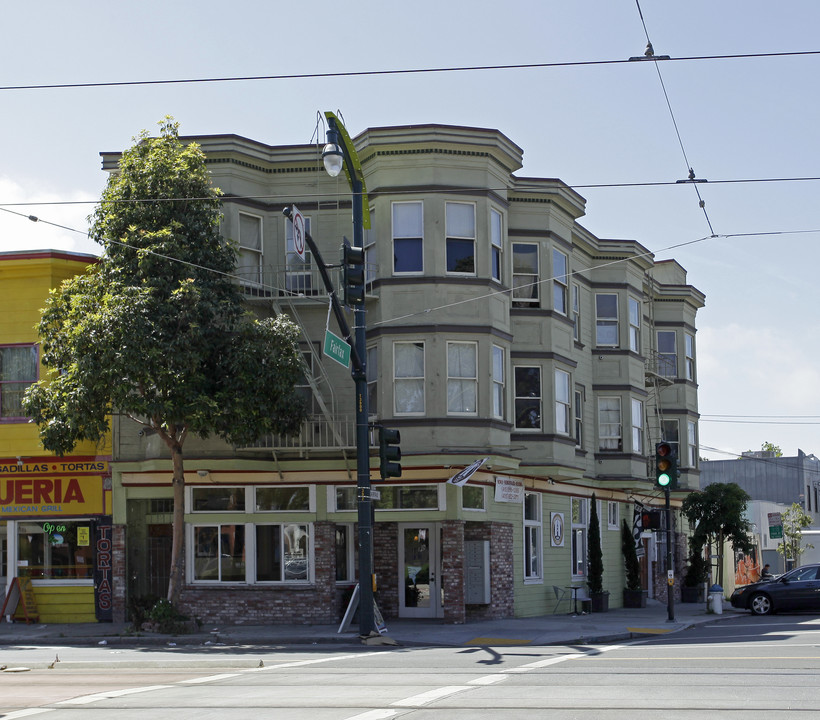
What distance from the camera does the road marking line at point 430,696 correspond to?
11.9 metres

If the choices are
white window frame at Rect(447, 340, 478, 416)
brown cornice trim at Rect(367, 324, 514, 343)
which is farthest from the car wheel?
brown cornice trim at Rect(367, 324, 514, 343)

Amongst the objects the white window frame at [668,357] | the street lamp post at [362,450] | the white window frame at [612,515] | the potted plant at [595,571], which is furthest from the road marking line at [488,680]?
the white window frame at [668,357]

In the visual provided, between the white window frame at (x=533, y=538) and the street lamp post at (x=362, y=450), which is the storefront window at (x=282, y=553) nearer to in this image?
the street lamp post at (x=362, y=450)

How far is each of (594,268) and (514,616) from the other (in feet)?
35.3

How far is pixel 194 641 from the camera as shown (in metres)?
21.6

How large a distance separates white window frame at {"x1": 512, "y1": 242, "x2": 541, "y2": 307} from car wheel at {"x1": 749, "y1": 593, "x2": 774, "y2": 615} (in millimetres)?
10016

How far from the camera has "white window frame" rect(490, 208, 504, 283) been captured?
2564 cm

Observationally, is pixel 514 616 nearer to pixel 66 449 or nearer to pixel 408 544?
pixel 408 544

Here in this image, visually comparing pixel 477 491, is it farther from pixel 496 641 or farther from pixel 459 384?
pixel 496 641

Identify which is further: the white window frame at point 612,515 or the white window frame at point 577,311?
the white window frame at point 612,515

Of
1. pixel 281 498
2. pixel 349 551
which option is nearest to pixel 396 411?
pixel 281 498

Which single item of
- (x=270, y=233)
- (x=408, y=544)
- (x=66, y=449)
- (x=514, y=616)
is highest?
(x=270, y=233)

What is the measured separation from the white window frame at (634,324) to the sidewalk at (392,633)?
1070 cm

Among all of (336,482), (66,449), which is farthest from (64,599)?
(336,482)
